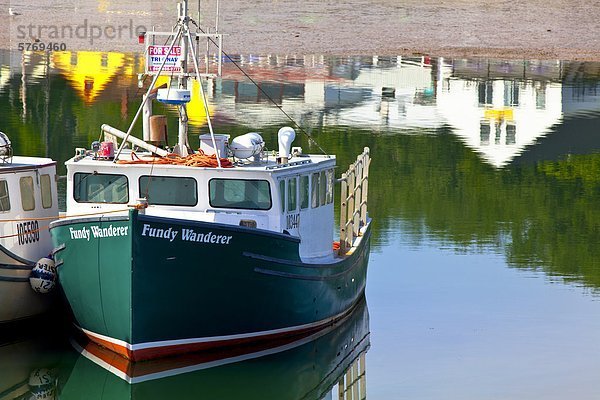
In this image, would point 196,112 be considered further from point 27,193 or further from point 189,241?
point 189,241

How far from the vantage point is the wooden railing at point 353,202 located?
2523 cm

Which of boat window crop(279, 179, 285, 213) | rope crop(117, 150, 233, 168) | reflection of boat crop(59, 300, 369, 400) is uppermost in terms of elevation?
rope crop(117, 150, 233, 168)

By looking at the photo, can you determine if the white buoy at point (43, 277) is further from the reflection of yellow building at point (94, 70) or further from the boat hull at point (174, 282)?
the reflection of yellow building at point (94, 70)

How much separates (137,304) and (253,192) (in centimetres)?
263

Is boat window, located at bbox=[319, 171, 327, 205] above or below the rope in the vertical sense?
below

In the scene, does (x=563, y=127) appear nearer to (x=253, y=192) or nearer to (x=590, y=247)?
(x=590, y=247)

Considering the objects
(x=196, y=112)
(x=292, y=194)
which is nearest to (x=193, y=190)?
(x=292, y=194)

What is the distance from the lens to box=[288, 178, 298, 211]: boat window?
22.4 m

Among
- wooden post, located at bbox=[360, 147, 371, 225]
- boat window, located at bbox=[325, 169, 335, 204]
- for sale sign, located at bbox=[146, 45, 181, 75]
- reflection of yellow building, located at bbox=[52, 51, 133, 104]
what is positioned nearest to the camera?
A: for sale sign, located at bbox=[146, 45, 181, 75]

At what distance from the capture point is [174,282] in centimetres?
2045

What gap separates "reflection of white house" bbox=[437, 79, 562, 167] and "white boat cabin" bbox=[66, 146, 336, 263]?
20.2 m

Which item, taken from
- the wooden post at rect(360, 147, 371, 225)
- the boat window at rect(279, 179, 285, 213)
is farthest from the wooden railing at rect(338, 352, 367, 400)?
the wooden post at rect(360, 147, 371, 225)

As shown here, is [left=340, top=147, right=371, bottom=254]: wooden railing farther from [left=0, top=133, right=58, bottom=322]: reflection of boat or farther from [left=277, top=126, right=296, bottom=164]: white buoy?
[left=0, top=133, right=58, bottom=322]: reflection of boat

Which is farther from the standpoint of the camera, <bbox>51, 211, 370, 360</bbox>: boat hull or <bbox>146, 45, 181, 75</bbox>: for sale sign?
<bbox>146, 45, 181, 75</bbox>: for sale sign
